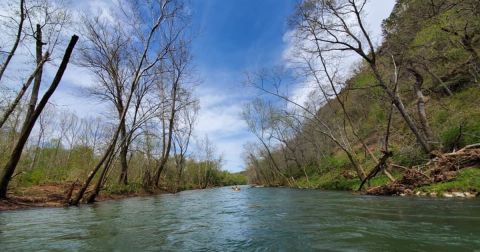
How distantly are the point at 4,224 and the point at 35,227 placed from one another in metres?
1.37

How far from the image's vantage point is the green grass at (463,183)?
1126 centimetres

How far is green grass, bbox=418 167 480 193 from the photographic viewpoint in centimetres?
1126

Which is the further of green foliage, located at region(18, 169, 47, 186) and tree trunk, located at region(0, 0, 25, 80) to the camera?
green foliage, located at region(18, 169, 47, 186)

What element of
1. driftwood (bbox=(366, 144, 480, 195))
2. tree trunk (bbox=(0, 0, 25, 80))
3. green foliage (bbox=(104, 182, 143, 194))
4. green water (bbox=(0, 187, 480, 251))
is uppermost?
tree trunk (bbox=(0, 0, 25, 80))

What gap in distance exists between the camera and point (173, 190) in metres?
36.8

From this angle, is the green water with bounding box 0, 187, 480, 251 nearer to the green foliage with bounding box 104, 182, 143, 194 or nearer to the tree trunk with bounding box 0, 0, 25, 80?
the tree trunk with bounding box 0, 0, 25, 80

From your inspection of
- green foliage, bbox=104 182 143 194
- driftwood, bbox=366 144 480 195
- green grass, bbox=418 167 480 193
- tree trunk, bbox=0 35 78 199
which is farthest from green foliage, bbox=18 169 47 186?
green grass, bbox=418 167 480 193

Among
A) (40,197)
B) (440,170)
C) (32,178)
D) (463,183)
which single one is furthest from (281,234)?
(32,178)

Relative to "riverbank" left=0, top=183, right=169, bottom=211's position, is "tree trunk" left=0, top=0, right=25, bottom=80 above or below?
above

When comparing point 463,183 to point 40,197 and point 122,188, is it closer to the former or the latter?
point 40,197

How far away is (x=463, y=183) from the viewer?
38.2ft

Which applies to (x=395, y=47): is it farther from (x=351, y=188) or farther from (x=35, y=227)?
(x=35, y=227)

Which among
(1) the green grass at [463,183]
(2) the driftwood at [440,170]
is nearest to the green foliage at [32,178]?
(2) the driftwood at [440,170]

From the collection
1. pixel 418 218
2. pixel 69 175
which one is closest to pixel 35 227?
pixel 418 218
